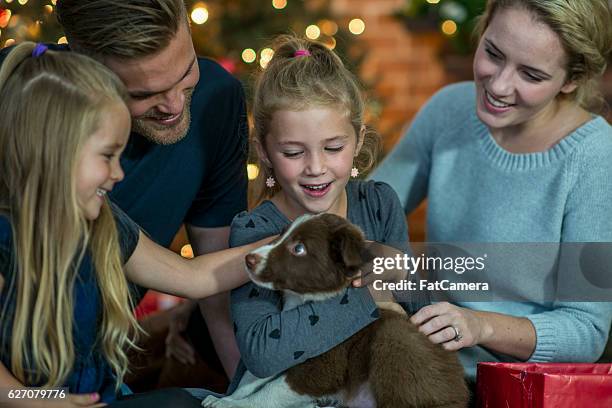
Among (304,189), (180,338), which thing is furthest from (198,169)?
(180,338)

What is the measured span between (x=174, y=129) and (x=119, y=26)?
320mm

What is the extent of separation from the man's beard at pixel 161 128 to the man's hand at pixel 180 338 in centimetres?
67

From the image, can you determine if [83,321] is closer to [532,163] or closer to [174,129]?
[174,129]


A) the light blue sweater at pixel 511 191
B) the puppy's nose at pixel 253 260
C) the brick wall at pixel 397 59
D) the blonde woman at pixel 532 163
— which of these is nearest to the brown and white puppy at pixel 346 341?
the puppy's nose at pixel 253 260

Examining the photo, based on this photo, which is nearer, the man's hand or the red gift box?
the red gift box

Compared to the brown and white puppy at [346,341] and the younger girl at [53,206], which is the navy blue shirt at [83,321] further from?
the brown and white puppy at [346,341]

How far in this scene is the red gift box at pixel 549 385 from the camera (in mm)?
1679

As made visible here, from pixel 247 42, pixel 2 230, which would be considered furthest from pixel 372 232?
pixel 247 42

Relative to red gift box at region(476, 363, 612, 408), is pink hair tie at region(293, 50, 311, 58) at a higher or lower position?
higher

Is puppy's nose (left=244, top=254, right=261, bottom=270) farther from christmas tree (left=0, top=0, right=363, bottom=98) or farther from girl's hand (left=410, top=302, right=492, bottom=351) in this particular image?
christmas tree (left=0, top=0, right=363, bottom=98)

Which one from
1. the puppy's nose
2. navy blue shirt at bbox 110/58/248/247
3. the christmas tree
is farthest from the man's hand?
the christmas tree

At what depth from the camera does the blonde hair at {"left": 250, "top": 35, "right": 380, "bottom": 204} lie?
1847mm

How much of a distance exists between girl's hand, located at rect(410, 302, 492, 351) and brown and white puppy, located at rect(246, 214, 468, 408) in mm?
33

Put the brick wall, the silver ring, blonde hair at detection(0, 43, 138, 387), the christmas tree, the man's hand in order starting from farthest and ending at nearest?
the brick wall → the christmas tree → the man's hand → the silver ring → blonde hair at detection(0, 43, 138, 387)
